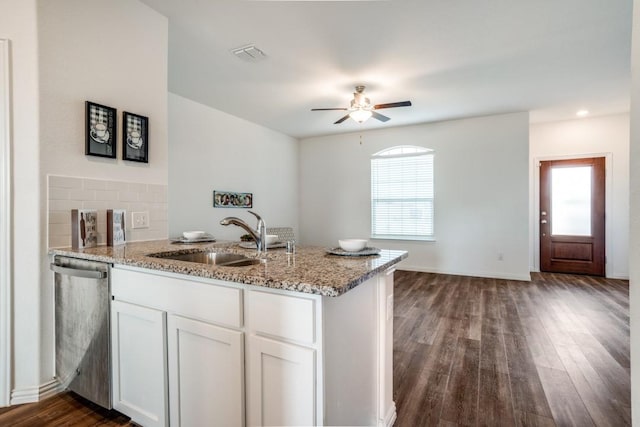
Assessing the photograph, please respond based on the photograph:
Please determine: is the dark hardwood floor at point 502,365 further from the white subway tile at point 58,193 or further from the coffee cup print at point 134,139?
the coffee cup print at point 134,139

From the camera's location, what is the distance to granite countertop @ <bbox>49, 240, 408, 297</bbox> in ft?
3.61

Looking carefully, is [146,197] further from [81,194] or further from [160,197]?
[81,194]

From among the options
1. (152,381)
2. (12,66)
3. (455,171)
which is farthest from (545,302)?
(12,66)

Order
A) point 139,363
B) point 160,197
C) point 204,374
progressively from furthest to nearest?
point 160,197
point 139,363
point 204,374

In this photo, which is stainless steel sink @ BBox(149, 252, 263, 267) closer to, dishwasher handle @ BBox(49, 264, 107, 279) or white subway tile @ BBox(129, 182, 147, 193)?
dishwasher handle @ BBox(49, 264, 107, 279)

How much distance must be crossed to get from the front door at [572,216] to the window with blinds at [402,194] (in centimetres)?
202

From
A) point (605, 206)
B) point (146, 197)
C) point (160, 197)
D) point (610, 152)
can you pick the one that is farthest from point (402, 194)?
point (146, 197)

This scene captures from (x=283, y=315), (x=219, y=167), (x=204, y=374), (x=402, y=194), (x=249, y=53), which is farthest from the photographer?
(x=402, y=194)

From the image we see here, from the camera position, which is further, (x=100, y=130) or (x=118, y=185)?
(x=118, y=185)

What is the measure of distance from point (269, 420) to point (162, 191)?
193 centimetres

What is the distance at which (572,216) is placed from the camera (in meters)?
5.40

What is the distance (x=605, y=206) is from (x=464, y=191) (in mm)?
2233

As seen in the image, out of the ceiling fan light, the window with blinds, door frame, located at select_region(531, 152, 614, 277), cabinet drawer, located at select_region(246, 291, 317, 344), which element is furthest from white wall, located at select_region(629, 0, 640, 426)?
door frame, located at select_region(531, 152, 614, 277)

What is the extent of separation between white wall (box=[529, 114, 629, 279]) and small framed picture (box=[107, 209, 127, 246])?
6.40 meters
